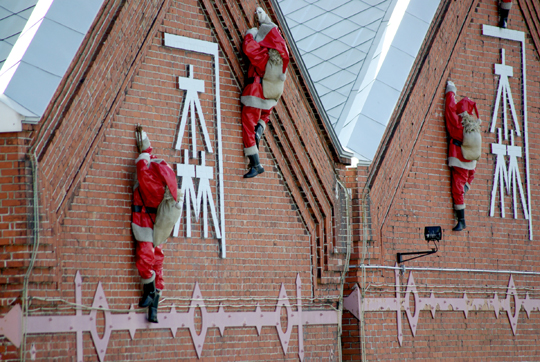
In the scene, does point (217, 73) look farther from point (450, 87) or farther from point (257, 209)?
point (450, 87)

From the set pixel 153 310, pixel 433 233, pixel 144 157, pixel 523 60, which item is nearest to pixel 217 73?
pixel 144 157

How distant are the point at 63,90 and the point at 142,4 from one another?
6.02ft

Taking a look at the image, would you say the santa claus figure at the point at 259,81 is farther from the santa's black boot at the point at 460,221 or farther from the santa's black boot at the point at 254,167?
the santa's black boot at the point at 460,221

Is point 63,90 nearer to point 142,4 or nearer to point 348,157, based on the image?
point 142,4

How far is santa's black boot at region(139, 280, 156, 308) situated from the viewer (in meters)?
10.6

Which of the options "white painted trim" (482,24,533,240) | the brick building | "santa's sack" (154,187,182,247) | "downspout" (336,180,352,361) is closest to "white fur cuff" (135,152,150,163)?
the brick building

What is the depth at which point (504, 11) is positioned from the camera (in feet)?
54.0

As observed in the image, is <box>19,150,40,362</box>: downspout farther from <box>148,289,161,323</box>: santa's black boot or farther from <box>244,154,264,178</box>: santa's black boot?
<box>244,154,264,178</box>: santa's black boot

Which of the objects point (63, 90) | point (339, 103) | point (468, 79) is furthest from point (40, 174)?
point (468, 79)

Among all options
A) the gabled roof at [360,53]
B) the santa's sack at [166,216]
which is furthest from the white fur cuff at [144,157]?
the gabled roof at [360,53]

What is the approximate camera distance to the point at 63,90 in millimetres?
9984

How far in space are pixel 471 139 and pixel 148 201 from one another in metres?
6.77

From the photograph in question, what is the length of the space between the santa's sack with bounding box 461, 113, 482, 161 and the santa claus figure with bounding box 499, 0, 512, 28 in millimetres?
2616

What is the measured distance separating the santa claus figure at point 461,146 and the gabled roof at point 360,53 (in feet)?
4.24
